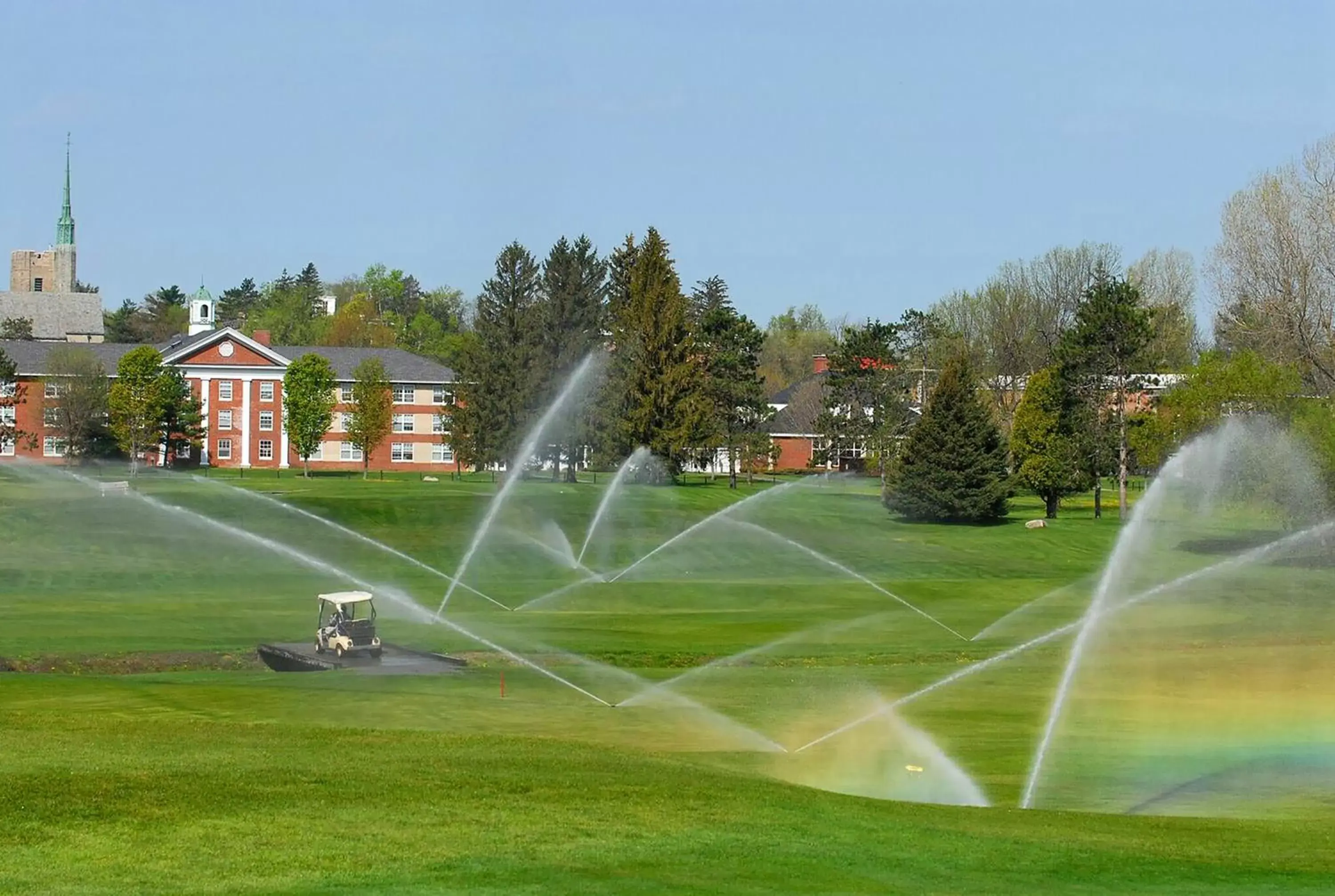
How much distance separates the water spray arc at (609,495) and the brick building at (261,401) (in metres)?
26.5

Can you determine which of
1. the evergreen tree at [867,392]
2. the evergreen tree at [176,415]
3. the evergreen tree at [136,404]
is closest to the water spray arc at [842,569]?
the evergreen tree at [867,392]

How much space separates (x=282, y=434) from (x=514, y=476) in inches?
3356

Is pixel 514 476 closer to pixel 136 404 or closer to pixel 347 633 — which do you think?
pixel 347 633

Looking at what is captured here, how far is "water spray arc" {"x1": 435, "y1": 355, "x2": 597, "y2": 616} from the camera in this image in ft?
212

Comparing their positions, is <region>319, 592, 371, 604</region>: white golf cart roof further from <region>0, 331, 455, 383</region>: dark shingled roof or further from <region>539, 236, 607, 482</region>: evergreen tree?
<region>0, 331, 455, 383</region>: dark shingled roof

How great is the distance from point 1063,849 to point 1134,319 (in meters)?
84.1

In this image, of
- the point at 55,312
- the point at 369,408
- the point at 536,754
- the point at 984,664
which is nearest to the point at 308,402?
the point at 369,408

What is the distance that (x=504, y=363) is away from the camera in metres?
112

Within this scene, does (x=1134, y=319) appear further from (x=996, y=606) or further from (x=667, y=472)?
(x=996, y=606)

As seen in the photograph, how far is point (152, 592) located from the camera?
194ft

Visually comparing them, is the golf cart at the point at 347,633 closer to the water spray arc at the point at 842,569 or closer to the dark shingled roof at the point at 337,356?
the water spray arc at the point at 842,569

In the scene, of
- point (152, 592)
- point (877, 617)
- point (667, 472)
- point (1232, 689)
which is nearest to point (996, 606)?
point (877, 617)

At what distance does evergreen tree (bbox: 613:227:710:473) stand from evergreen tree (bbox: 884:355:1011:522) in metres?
16.8

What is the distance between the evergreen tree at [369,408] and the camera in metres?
137
